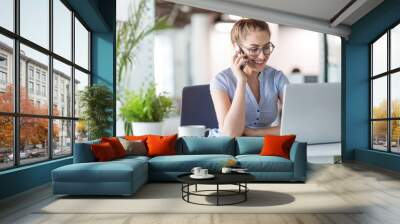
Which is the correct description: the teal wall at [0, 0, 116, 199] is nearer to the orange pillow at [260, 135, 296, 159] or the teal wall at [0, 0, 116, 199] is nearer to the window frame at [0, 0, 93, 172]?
the window frame at [0, 0, 93, 172]

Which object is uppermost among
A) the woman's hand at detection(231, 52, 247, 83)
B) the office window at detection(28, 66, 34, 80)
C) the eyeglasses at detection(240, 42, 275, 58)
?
the eyeglasses at detection(240, 42, 275, 58)

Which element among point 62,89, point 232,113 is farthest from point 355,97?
point 62,89

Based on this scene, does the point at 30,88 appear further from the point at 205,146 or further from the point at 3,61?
the point at 205,146

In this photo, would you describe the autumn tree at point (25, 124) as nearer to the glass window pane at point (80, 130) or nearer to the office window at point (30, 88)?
the office window at point (30, 88)

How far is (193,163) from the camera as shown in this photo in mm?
5156

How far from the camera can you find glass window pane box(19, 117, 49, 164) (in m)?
4.84

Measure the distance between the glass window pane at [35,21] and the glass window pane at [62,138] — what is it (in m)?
1.20

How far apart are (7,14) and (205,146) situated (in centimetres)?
301

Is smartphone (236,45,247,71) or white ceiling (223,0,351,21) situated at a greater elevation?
white ceiling (223,0,351,21)

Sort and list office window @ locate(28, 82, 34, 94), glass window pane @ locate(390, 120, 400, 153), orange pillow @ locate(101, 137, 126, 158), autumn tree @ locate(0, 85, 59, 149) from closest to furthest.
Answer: autumn tree @ locate(0, 85, 59, 149) → office window @ locate(28, 82, 34, 94) → orange pillow @ locate(101, 137, 126, 158) → glass window pane @ locate(390, 120, 400, 153)

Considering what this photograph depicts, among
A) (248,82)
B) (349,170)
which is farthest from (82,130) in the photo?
(349,170)

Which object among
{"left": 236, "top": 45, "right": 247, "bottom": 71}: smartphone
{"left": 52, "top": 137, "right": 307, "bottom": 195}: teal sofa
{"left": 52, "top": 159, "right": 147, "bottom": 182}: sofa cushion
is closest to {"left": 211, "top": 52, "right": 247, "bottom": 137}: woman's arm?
{"left": 236, "top": 45, "right": 247, "bottom": 71}: smartphone

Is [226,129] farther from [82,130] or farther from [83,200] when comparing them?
[83,200]

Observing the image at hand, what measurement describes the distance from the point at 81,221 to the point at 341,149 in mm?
6293
